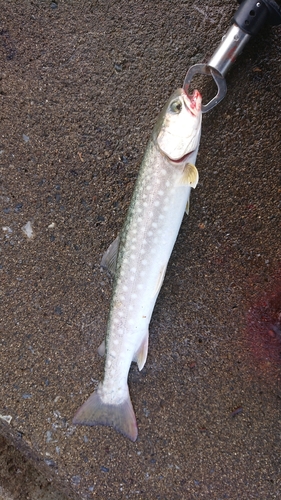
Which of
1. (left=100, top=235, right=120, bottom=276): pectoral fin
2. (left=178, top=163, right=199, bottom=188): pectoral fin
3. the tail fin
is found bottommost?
the tail fin

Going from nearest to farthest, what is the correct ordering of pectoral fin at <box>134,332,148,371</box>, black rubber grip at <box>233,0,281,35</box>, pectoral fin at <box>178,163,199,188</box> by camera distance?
1. black rubber grip at <box>233,0,281,35</box>
2. pectoral fin at <box>178,163,199,188</box>
3. pectoral fin at <box>134,332,148,371</box>

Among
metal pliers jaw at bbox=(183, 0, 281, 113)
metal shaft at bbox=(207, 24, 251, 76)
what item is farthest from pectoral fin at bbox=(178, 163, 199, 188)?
metal shaft at bbox=(207, 24, 251, 76)

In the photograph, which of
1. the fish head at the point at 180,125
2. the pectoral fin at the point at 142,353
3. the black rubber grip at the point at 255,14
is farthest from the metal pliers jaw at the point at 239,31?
the pectoral fin at the point at 142,353

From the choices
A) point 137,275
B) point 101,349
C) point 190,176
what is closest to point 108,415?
point 101,349

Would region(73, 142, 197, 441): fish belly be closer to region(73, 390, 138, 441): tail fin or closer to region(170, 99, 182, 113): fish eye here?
region(73, 390, 138, 441): tail fin

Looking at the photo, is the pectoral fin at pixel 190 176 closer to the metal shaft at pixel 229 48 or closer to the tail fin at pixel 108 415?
the metal shaft at pixel 229 48
